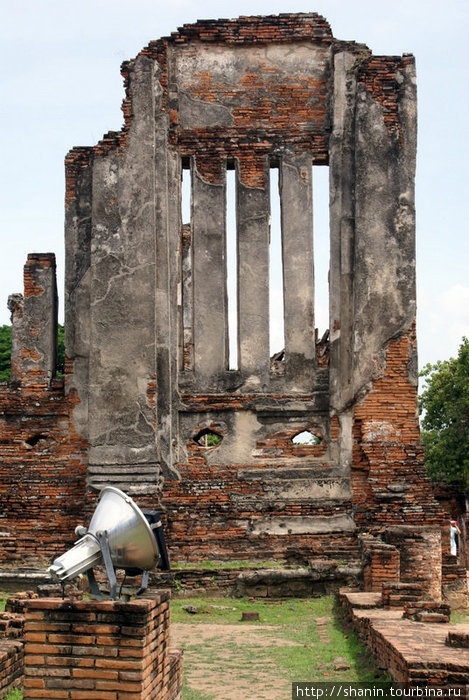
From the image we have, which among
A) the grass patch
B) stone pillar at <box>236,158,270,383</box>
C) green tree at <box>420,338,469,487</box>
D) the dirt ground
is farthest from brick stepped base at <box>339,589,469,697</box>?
green tree at <box>420,338,469,487</box>

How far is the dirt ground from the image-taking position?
6469 millimetres

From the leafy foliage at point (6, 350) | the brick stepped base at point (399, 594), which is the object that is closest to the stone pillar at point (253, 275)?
the brick stepped base at point (399, 594)

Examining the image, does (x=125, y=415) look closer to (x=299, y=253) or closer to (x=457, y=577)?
(x=299, y=253)

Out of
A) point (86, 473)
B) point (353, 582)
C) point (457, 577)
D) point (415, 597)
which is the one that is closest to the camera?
point (415, 597)

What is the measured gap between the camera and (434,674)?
17.4 ft

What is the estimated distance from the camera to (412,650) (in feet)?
18.8

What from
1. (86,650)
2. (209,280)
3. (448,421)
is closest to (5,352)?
(448,421)

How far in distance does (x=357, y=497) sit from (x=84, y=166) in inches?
233

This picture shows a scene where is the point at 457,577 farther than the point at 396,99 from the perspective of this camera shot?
No

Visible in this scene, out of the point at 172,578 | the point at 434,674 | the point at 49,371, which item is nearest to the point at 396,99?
the point at 49,371

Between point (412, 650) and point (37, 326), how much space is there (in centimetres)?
930

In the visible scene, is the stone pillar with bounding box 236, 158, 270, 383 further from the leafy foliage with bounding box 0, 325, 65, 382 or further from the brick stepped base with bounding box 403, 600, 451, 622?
the leafy foliage with bounding box 0, 325, 65, 382

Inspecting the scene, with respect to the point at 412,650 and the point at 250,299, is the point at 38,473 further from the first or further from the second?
the point at 412,650

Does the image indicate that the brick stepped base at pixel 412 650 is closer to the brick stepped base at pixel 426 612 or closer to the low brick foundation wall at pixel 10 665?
the brick stepped base at pixel 426 612
